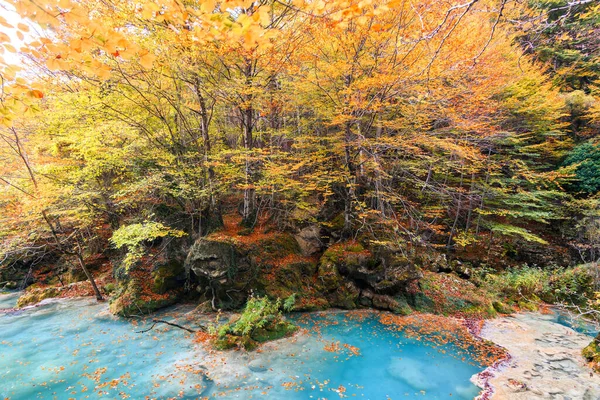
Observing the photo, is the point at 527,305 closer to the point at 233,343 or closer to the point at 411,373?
the point at 411,373

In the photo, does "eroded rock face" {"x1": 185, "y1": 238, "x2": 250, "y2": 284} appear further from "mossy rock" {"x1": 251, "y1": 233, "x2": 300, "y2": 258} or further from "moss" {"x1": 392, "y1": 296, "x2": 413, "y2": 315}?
"moss" {"x1": 392, "y1": 296, "x2": 413, "y2": 315}

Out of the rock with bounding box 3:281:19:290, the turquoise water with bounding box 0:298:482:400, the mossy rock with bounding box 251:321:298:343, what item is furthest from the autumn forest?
the turquoise water with bounding box 0:298:482:400

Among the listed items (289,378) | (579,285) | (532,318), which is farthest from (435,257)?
(289,378)

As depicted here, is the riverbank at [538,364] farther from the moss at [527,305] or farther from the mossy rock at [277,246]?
the mossy rock at [277,246]

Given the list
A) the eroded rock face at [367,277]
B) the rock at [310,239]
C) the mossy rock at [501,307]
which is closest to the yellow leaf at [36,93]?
the eroded rock face at [367,277]

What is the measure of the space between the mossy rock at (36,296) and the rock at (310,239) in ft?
27.2

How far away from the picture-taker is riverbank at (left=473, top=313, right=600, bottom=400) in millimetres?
4625

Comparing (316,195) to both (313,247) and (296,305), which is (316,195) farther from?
(296,305)

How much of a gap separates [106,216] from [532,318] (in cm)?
1437

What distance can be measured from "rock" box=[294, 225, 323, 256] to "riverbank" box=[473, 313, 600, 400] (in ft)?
16.9

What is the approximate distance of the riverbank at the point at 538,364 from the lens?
4.62 metres

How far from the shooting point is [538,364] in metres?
5.47

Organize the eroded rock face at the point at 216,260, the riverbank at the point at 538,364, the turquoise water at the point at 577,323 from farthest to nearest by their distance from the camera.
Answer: the eroded rock face at the point at 216,260, the turquoise water at the point at 577,323, the riverbank at the point at 538,364

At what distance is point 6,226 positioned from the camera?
7852 mm
